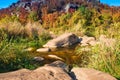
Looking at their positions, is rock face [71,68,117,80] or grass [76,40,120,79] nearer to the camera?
rock face [71,68,117,80]

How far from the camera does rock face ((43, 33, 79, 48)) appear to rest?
14.3 m

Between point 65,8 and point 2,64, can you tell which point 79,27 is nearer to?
point 2,64

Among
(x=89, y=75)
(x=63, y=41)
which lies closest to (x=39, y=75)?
(x=89, y=75)

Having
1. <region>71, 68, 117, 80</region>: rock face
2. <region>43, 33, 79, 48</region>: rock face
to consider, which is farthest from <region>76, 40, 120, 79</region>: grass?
<region>43, 33, 79, 48</region>: rock face

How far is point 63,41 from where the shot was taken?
15102 millimetres

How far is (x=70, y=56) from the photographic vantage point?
11.6m

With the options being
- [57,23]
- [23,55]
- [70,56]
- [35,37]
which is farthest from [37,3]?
[23,55]

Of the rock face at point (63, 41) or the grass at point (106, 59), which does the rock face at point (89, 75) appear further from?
the rock face at point (63, 41)

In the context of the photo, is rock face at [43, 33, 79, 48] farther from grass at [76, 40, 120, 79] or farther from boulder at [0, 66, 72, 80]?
boulder at [0, 66, 72, 80]

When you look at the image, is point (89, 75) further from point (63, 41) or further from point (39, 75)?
point (63, 41)

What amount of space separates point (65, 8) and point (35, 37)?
2355cm

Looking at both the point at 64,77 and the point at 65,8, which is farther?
the point at 65,8

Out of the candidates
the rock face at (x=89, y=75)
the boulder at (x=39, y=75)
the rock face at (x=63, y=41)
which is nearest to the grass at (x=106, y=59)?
the rock face at (x=89, y=75)

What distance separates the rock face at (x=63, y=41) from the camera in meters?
14.3
